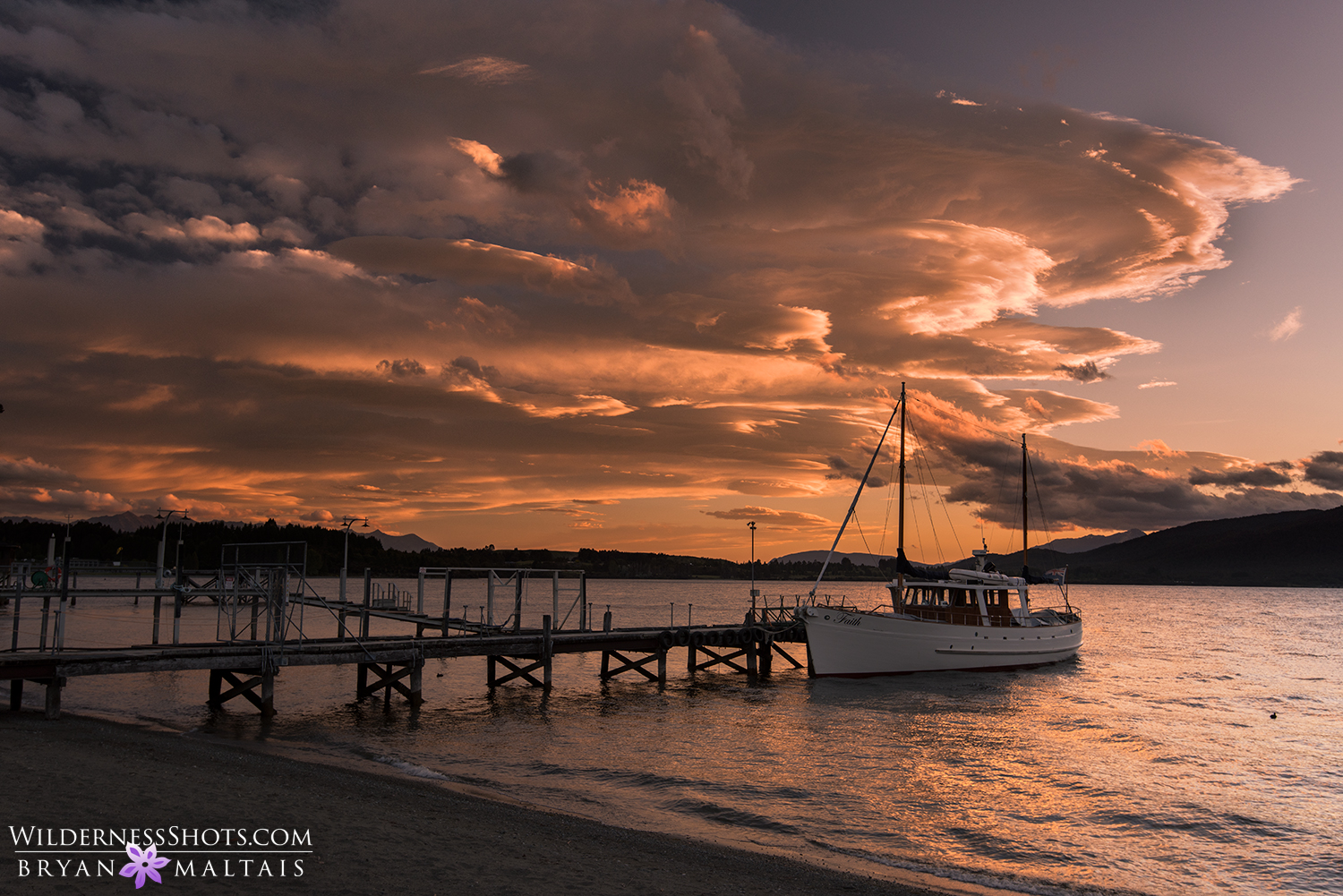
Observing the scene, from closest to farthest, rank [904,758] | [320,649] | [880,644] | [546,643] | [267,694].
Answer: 1. [904,758]
2. [267,694]
3. [320,649]
4. [546,643]
5. [880,644]

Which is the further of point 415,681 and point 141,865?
point 415,681

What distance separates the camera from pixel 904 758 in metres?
25.0

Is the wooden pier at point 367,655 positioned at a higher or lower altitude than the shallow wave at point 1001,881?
higher

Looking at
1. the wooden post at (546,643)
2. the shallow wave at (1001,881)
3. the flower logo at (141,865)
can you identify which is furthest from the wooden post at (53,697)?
the shallow wave at (1001,881)

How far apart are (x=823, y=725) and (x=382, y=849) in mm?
20957

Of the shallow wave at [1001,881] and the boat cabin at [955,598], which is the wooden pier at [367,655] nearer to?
the boat cabin at [955,598]

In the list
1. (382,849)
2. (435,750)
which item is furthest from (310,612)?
(382,849)

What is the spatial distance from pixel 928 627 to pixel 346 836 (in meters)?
34.3

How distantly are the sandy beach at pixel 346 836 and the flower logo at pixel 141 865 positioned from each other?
0.14 metres

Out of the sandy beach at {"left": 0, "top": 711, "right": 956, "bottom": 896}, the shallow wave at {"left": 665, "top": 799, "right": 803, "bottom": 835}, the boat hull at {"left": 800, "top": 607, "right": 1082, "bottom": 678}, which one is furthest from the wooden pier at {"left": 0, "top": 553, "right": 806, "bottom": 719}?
the shallow wave at {"left": 665, "top": 799, "right": 803, "bottom": 835}

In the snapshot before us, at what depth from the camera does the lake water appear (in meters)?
16.8

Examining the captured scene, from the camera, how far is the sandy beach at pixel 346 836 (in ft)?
35.5

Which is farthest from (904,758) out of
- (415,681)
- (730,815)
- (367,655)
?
(367,655)

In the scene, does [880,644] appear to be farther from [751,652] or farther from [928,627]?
[751,652]
